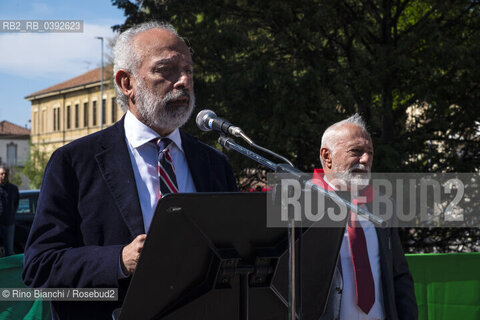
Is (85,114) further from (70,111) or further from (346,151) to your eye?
(346,151)

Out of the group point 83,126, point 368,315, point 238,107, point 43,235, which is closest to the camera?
point 43,235

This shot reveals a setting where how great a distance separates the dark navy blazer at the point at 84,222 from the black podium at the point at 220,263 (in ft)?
1.19

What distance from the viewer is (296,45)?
1090cm

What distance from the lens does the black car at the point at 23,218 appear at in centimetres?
1473

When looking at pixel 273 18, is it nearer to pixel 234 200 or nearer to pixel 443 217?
pixel 443 217

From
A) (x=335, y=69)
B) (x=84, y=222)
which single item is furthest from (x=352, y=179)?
(x=335, y=69)

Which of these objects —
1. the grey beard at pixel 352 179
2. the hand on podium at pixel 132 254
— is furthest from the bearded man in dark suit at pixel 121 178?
the grey beard at pixel 352 179

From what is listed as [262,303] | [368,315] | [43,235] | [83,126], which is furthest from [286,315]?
[83,126]

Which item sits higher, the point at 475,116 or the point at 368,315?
the point at 475,116

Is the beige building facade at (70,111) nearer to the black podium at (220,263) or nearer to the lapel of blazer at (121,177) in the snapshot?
the lapel of blazer at (121,177)

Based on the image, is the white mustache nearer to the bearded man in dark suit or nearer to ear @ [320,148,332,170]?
ear @ [320,148,332,170]

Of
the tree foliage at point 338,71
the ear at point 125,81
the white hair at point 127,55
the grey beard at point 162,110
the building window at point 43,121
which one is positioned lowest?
the grey beard at point 162,110

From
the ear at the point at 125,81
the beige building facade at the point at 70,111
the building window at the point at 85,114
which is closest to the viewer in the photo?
the ear at the point at 125,81

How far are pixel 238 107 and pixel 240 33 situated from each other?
1.36 m
